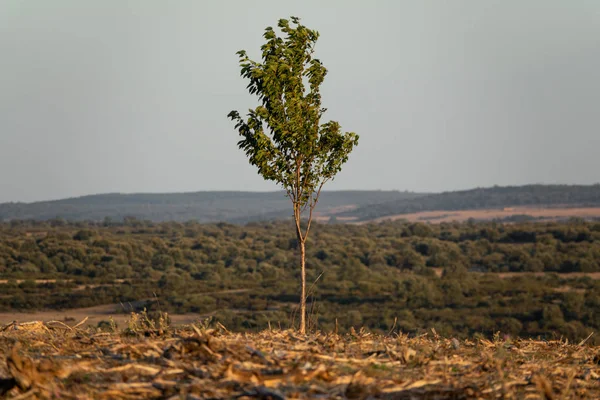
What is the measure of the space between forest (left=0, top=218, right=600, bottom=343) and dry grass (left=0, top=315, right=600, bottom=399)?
26.9 meters

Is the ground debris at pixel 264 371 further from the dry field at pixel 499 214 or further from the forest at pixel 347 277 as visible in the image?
the dry field at pixel 499 214

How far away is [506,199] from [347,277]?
124 m

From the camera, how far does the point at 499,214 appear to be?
161 meters

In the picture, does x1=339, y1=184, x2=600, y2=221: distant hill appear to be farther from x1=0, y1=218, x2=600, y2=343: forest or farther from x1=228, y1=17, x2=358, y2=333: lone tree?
x1=228, y1=17, x2=358, y2=333: lone tree

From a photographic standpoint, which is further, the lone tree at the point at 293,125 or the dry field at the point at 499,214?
the dry field at the point at 499,214

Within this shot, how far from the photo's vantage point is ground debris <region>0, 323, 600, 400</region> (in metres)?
7.48

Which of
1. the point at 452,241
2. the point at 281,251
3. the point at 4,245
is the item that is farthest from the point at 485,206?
the point at 4,245

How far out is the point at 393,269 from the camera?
68562 millimetres

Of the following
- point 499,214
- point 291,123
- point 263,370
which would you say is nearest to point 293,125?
point 291,123

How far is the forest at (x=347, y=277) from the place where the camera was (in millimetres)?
45719

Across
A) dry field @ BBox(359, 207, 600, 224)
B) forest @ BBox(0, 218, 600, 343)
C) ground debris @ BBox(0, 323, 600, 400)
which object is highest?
ground debris @ BBox(0, 323, 600, 400)

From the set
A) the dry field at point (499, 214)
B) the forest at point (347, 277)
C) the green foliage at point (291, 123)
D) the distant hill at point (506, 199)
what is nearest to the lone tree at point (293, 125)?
the green foliage at point (291, 123)

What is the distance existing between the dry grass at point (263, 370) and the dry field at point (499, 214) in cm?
13664

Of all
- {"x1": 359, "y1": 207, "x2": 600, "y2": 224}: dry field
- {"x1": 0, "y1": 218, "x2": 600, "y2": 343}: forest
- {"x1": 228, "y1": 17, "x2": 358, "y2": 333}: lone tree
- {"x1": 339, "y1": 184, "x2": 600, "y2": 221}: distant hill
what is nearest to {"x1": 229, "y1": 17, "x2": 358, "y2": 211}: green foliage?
{"x1": 228, "y1": 17, "x2": 358, "y2": 333}: lone tree
